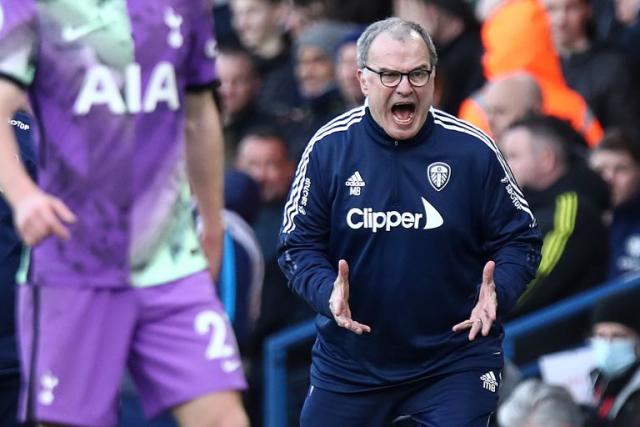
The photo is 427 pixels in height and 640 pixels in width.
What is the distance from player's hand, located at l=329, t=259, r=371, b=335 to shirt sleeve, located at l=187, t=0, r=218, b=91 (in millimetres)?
1039

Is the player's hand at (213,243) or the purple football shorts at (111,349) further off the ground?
the player's hand at (213,243)

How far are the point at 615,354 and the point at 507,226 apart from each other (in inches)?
113

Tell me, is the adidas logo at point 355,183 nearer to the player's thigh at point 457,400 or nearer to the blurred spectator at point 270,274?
the player's thigh at point 457,400

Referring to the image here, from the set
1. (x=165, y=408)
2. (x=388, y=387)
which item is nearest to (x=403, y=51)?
(x=388, y=387)

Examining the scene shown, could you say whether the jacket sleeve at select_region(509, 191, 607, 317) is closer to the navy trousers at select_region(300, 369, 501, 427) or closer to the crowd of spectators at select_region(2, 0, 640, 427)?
the crowd of spectators at select_region(2, 0, 640, 427)

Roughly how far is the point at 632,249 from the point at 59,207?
5.87 metres

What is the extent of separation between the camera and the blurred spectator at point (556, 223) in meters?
9.91

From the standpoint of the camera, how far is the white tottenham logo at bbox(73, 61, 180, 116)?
18.5ft

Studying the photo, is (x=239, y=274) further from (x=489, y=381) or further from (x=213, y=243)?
(x=213, y=243)

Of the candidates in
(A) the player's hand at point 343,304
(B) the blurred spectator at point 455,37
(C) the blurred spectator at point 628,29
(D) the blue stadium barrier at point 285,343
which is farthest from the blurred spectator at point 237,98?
(A) the player's hand at point 343,304

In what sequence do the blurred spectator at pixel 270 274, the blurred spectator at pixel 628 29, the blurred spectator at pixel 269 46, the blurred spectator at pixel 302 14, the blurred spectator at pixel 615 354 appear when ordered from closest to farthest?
the blurred spectator at pixel 615 354
the blurred spectator at pixel 270 274
the blurred spectator at pixel 628 29
the blurred spectator at pixel 269 46
the blurred spectator at pixel 302 14

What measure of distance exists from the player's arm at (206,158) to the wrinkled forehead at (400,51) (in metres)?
1.07

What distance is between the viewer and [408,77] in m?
6.81

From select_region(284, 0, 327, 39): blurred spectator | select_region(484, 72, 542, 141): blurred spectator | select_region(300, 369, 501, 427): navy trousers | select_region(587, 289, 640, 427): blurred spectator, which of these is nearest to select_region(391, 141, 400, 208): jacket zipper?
select_region(300, 369, 501, 427): navy trousers
